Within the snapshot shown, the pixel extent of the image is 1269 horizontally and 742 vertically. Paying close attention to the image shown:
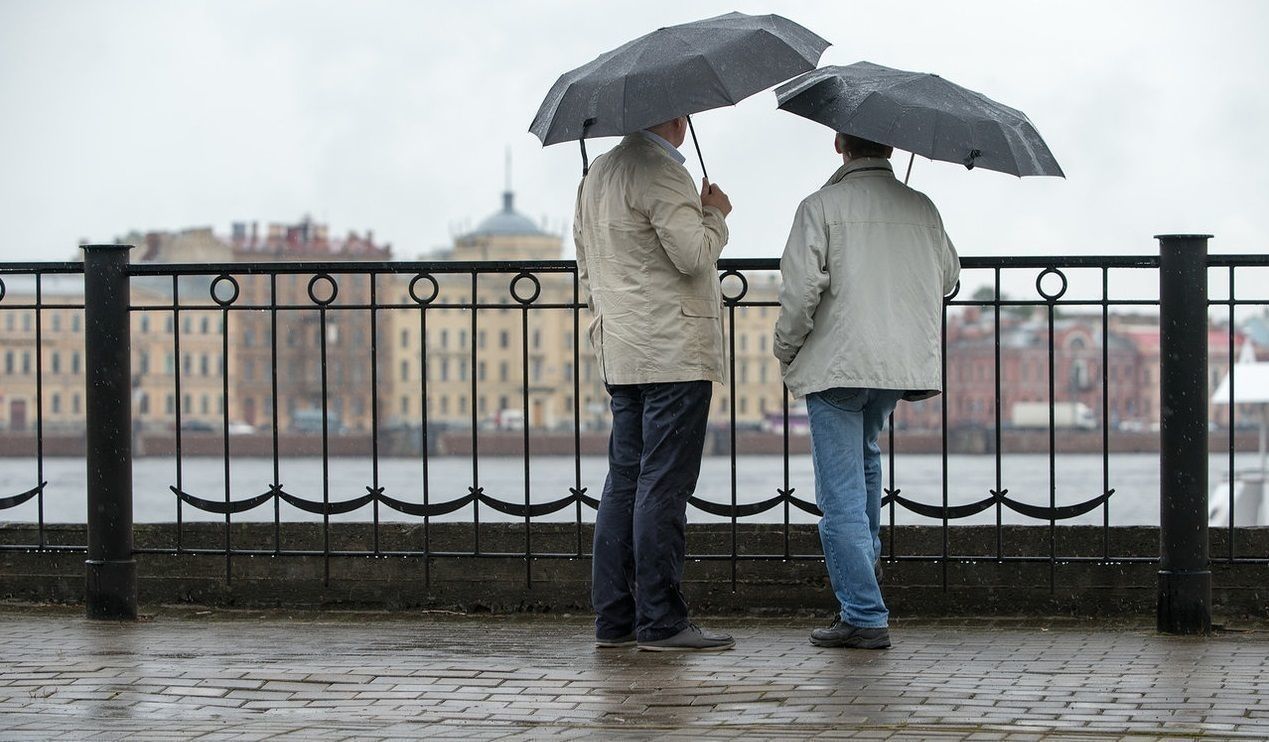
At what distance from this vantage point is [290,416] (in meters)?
112

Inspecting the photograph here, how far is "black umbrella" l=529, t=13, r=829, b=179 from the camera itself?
4645 mm

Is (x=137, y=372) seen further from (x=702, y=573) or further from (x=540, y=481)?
(x=702, y=573)

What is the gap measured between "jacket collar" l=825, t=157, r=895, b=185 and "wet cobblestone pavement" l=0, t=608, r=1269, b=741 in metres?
1.31

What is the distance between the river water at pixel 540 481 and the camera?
60.1 metres

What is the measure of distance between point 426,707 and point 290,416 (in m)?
109

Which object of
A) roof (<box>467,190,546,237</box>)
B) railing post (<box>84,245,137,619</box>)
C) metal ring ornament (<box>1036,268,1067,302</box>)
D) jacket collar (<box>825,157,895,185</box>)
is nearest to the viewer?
jacket collar (<box>825,157,895,185</box>)

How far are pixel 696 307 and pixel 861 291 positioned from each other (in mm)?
446

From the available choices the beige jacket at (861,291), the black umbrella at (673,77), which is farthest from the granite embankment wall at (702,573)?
the black umbrella at (673,77)

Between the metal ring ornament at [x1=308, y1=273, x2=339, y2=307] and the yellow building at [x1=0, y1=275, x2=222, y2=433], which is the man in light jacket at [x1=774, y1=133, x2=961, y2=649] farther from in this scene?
the yellow building at [x1=0, y1=275, x2=222, y2=433]

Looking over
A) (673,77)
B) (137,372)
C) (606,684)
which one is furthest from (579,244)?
(137,372)

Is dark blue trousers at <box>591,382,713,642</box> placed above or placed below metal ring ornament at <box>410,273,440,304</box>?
below

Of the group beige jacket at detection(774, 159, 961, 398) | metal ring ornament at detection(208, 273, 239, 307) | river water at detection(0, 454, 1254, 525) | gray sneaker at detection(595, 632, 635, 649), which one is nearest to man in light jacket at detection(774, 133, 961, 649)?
beige jacket at detection(774, 159, 961, 398)

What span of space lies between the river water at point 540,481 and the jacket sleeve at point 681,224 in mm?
38209

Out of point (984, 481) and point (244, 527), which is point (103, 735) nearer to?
point (244, 527)
